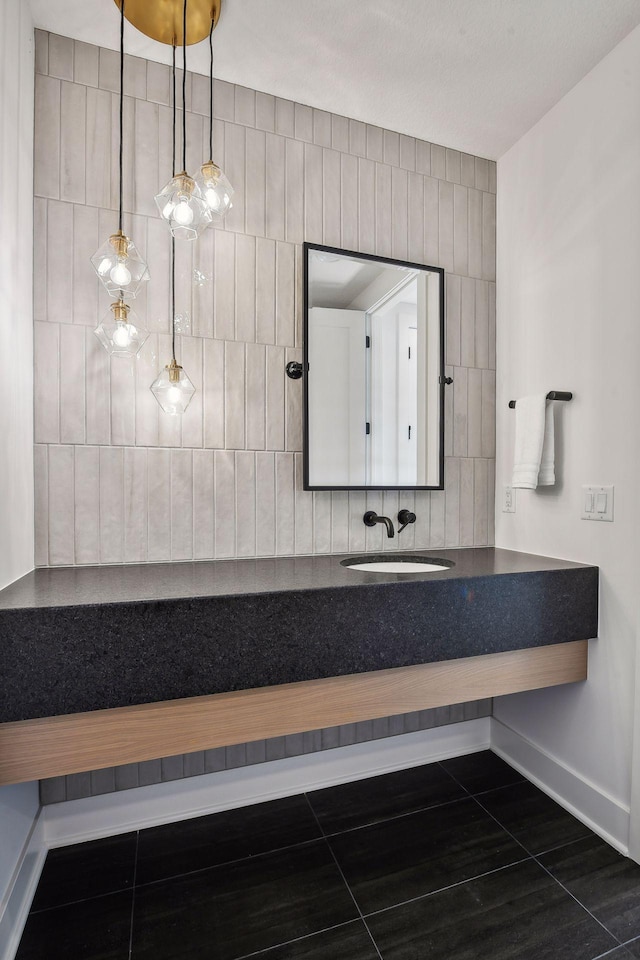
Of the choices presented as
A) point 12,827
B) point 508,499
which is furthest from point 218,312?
point 12,827

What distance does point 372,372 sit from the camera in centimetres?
190

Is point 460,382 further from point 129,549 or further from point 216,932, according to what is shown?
point 216,932

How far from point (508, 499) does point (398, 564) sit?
1.79 ft

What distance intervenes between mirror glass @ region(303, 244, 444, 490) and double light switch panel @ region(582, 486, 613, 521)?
51cm

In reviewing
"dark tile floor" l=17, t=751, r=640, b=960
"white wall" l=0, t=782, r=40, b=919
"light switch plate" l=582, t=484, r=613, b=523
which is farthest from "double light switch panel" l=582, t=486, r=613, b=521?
"white wall" l=0, t=782, r=40, b=919

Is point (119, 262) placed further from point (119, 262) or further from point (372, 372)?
point (372, 372)

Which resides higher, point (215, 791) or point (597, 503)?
point (597, 503)

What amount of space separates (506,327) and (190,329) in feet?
4.06

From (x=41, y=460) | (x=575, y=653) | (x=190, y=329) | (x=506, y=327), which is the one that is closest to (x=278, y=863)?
(x=575, y=653)

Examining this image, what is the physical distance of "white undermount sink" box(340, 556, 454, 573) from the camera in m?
1.80

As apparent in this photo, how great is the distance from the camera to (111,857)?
1511 mm

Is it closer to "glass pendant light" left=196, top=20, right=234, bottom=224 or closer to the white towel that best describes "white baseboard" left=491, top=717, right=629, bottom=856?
the white towel

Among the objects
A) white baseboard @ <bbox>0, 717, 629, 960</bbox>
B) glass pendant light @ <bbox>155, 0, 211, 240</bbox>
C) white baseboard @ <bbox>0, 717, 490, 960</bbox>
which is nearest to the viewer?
glass pendant light @ <bbox>155, 0, 211, 240</bbox>

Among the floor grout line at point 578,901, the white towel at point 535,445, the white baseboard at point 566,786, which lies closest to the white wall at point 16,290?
the white towel at point 535,445
